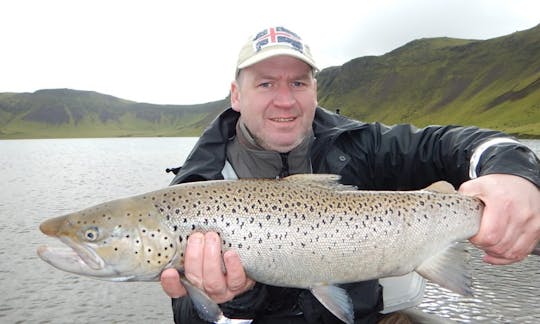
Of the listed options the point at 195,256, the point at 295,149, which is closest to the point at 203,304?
the point at 195,256

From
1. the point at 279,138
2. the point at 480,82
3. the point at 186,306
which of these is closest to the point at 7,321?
the point at 186,306

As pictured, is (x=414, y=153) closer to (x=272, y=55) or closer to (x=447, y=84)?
(x=272, y=55)

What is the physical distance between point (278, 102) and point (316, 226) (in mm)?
1277

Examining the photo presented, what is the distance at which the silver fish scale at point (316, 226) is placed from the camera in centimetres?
337

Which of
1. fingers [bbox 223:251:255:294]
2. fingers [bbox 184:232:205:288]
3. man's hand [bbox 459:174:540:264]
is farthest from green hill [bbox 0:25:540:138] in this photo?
fingers [bbox 184:232:205:288]

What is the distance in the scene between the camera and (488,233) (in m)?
3.11

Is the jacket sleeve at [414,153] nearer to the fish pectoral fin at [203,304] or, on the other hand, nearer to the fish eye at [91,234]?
the fish pectoral fin at [203,304]

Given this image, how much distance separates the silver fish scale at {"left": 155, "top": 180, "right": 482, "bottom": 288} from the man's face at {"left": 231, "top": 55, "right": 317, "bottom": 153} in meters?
0.70

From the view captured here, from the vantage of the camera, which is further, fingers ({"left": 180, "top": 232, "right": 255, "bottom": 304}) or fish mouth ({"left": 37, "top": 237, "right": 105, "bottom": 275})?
fish mouth ({"left": 37, "top": 237, "right": 105, "bottom": 275})

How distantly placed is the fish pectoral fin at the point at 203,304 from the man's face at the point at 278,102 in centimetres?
146

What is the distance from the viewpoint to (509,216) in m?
2.98

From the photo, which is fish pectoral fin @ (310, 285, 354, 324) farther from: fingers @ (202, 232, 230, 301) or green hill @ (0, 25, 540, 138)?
green hill @ (0, 25, 540, 138)

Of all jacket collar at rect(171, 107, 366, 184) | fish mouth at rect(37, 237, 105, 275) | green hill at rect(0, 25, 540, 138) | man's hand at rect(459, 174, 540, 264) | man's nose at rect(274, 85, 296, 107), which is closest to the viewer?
man's hand at rect(459, 174, 540, 264)

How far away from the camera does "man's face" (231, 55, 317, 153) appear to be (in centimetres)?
414
